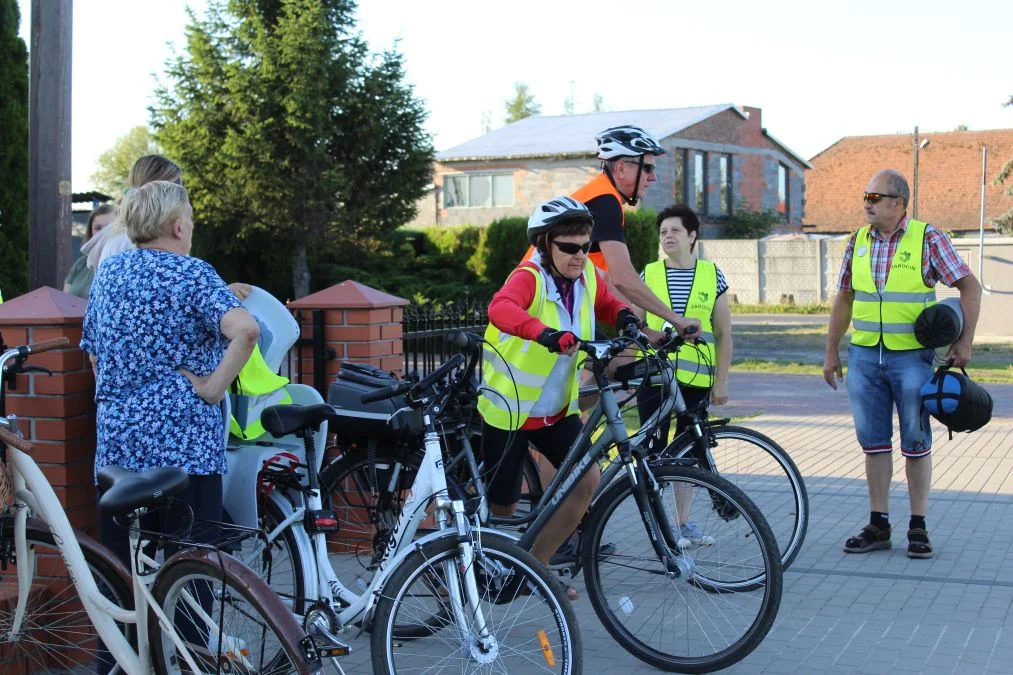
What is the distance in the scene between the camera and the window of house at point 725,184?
156 ft

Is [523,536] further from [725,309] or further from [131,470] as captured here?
[725,309]

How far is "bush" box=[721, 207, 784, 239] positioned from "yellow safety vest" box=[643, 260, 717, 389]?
41.4m

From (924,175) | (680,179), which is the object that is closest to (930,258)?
Result: (680,179)

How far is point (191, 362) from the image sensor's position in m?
4.11

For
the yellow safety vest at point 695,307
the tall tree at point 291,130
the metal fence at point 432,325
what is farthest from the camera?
the tall tree at point 291,130

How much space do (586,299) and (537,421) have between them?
1.81ft

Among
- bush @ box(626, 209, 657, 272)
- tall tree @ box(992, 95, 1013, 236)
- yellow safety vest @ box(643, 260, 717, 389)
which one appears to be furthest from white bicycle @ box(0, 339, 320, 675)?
tall tree @ box(992, 95, 1013, 236)

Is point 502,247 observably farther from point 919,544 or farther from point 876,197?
point 919,544

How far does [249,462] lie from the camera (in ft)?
15.0

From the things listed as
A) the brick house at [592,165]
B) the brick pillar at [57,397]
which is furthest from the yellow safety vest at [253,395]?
the brick house at [592,165]

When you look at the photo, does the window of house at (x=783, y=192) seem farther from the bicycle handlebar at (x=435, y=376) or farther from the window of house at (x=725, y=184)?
the bicycle handlebar at (x=435, y=376)

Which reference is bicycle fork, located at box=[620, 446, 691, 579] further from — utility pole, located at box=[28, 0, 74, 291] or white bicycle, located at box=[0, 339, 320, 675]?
utility pole, located at box=[28, 0, 74, 291]

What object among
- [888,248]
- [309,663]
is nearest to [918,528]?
[888,248]

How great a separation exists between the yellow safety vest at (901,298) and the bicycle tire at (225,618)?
4.05 meters
